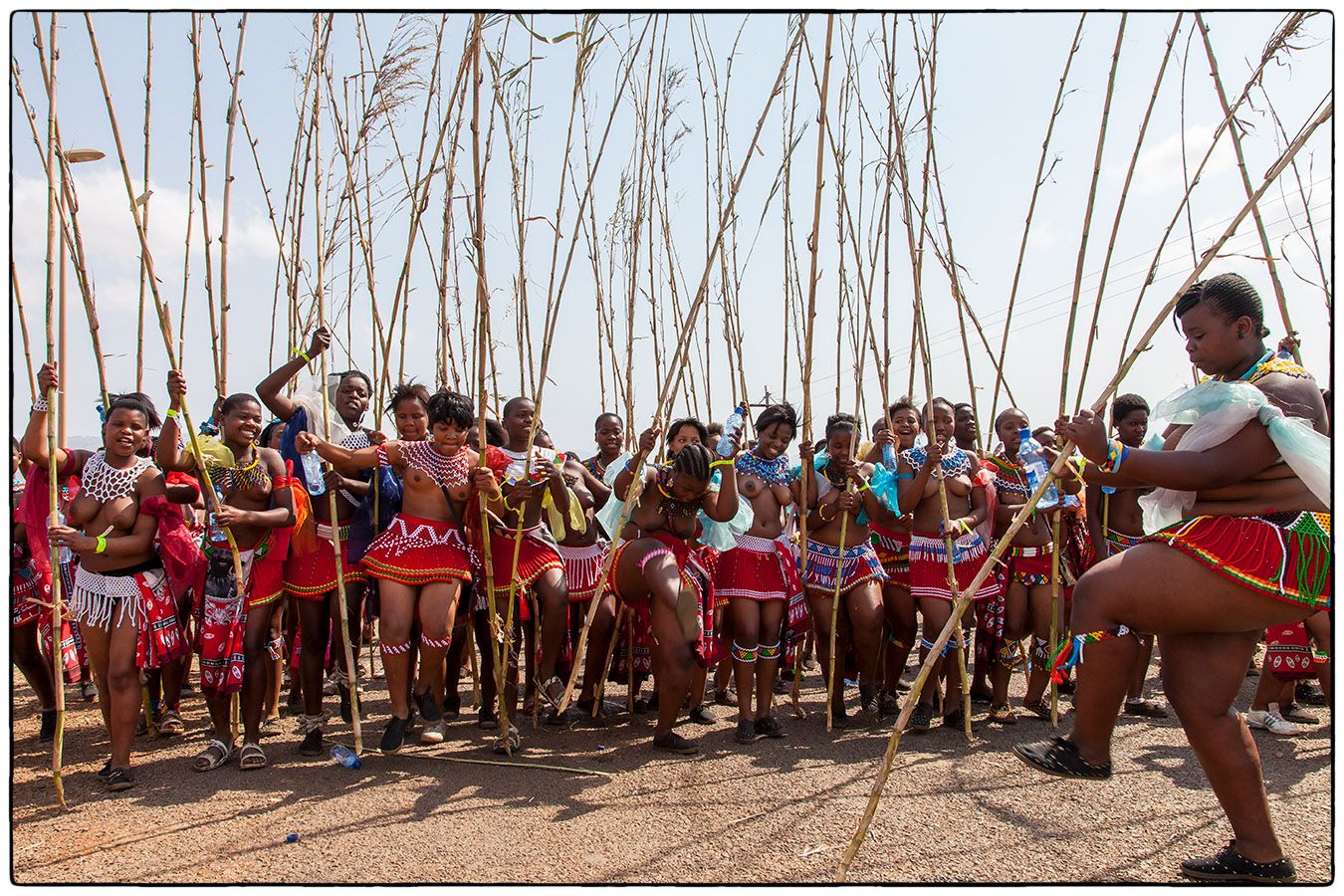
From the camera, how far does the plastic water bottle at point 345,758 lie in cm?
402

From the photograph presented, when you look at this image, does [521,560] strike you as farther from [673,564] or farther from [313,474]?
[313,474]

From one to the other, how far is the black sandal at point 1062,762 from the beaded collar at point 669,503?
2.21 metres

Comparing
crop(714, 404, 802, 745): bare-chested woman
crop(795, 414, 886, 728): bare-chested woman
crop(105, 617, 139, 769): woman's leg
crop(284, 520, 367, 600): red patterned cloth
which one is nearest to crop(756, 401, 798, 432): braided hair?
crop(714, 404, 802, 745): bare-chested woman

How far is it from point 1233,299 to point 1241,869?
1601 millimetres

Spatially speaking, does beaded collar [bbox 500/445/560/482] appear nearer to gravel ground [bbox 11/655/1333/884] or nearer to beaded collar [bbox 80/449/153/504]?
gravel ground [bbox 11/655/1333/884]

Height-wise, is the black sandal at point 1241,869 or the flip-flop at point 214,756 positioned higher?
the black sandal at point 1241,869

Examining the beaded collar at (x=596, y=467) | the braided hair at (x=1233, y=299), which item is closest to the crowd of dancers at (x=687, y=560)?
the braided hair at (x=1233, y=299)

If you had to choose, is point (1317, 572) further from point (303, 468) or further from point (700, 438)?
point (303, 468)

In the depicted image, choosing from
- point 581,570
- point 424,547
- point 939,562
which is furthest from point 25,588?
point 939,562

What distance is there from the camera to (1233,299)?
2.70 m

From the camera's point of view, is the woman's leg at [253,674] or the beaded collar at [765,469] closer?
the woman's leg at [253,674]

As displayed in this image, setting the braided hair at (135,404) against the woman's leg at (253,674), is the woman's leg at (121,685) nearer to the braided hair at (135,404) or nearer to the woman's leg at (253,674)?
the woman's leg at (253,674)

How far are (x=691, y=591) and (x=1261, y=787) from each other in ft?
7.86

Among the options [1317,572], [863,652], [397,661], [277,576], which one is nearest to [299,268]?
[277,576]
